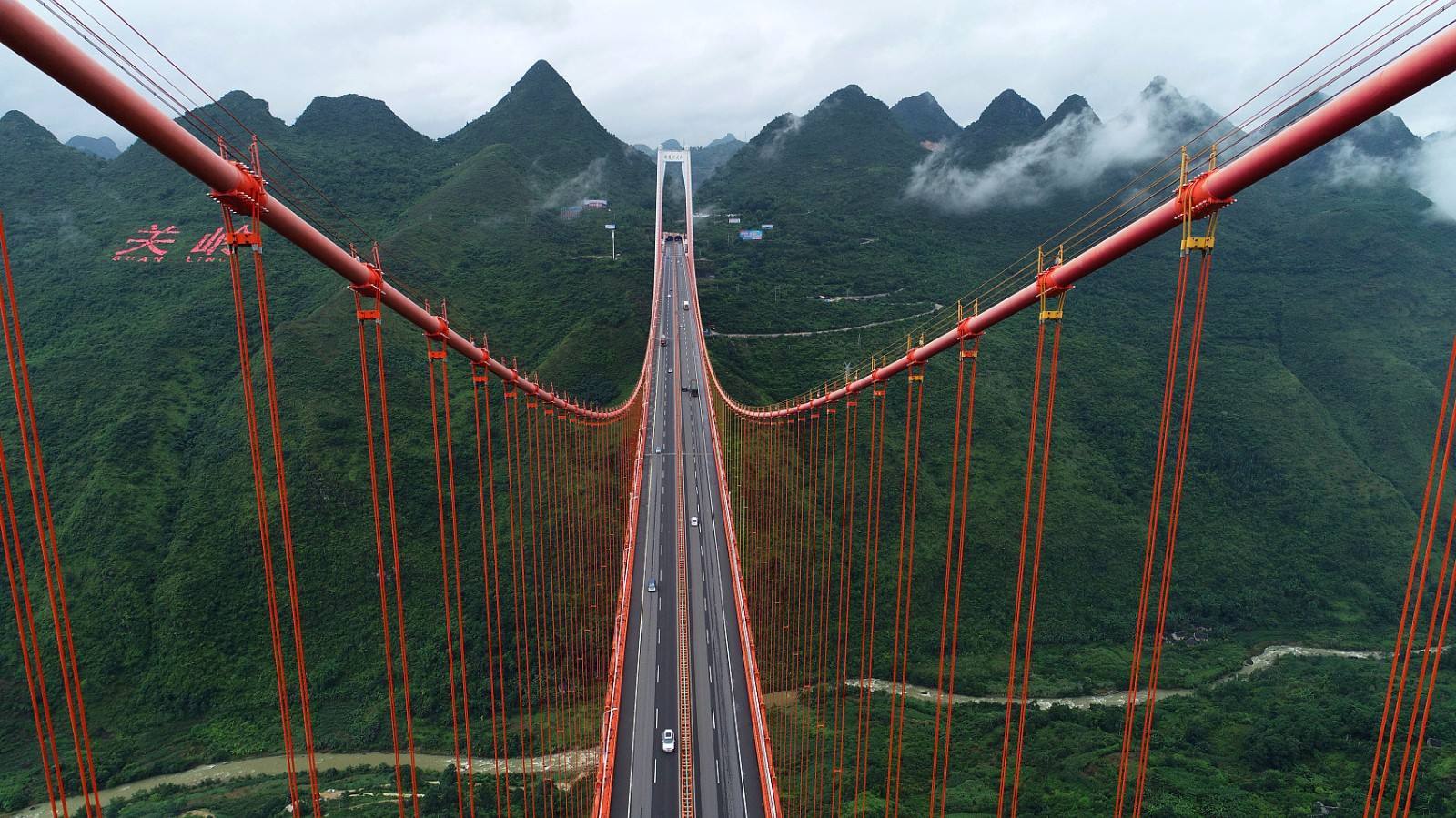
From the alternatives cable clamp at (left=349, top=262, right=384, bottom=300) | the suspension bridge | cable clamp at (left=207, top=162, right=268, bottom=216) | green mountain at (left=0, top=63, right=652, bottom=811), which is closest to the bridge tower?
green mountain at (left=0, top=63, right=652, bottom=811)

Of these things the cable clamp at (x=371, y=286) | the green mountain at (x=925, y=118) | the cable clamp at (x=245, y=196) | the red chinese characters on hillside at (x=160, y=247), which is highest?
the green mountain at (x=925, y=118)

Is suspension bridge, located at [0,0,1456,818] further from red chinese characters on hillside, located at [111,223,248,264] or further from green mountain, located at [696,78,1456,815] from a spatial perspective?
red chinese characters on hillside, located at [111,223,248,264]

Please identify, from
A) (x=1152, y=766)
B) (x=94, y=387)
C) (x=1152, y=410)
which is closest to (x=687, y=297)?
(x=1152, y=410)

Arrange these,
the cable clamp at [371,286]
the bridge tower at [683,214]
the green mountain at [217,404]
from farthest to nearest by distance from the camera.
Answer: the bridge tower at [683,214]
the green mountain at [217,404]
the cable clamp at [371,286]

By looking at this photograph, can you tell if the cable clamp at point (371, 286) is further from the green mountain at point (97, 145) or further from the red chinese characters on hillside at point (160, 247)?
the green mountain at point (97, 145)

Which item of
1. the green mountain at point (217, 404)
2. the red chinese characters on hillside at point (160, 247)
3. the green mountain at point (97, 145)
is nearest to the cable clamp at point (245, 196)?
the green mountain at point (217, 404)

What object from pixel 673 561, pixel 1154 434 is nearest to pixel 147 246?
pixel 673 561

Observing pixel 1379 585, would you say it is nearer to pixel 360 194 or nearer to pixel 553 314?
pixel 553 314
